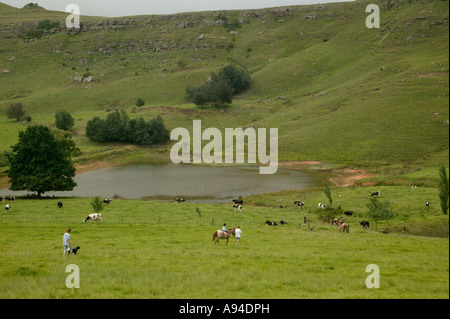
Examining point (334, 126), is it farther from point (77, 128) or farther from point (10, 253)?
point (10, 253)

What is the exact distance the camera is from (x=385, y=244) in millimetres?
29047

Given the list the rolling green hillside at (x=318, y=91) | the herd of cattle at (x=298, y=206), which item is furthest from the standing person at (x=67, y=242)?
the rolling green hillside at (x=318, y=91)

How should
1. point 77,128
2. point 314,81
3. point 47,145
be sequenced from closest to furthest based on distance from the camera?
point 47,145, point 77,128, point 314,81

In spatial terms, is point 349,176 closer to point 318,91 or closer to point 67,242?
point 67,242

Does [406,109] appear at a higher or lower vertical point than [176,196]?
higher

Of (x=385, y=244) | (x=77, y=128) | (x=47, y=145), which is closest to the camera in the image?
(x=385, y=244)

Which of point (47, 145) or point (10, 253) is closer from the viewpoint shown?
point (10, 253)

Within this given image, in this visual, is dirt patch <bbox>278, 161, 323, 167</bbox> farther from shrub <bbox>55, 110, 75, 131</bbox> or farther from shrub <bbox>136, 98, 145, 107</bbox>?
shrub <bbox>136, 98, 145, 107</bbox>

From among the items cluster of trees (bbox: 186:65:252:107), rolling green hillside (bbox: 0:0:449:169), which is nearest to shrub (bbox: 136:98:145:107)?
rolling green hillside (bbox: 0:0:449:169)

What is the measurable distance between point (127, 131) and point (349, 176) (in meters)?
68.2

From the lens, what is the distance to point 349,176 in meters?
75.6

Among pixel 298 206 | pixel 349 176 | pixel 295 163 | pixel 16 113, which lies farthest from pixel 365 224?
pixel 16 113

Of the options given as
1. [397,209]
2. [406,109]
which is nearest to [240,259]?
[397,209]

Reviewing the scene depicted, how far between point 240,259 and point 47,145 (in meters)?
45.0
